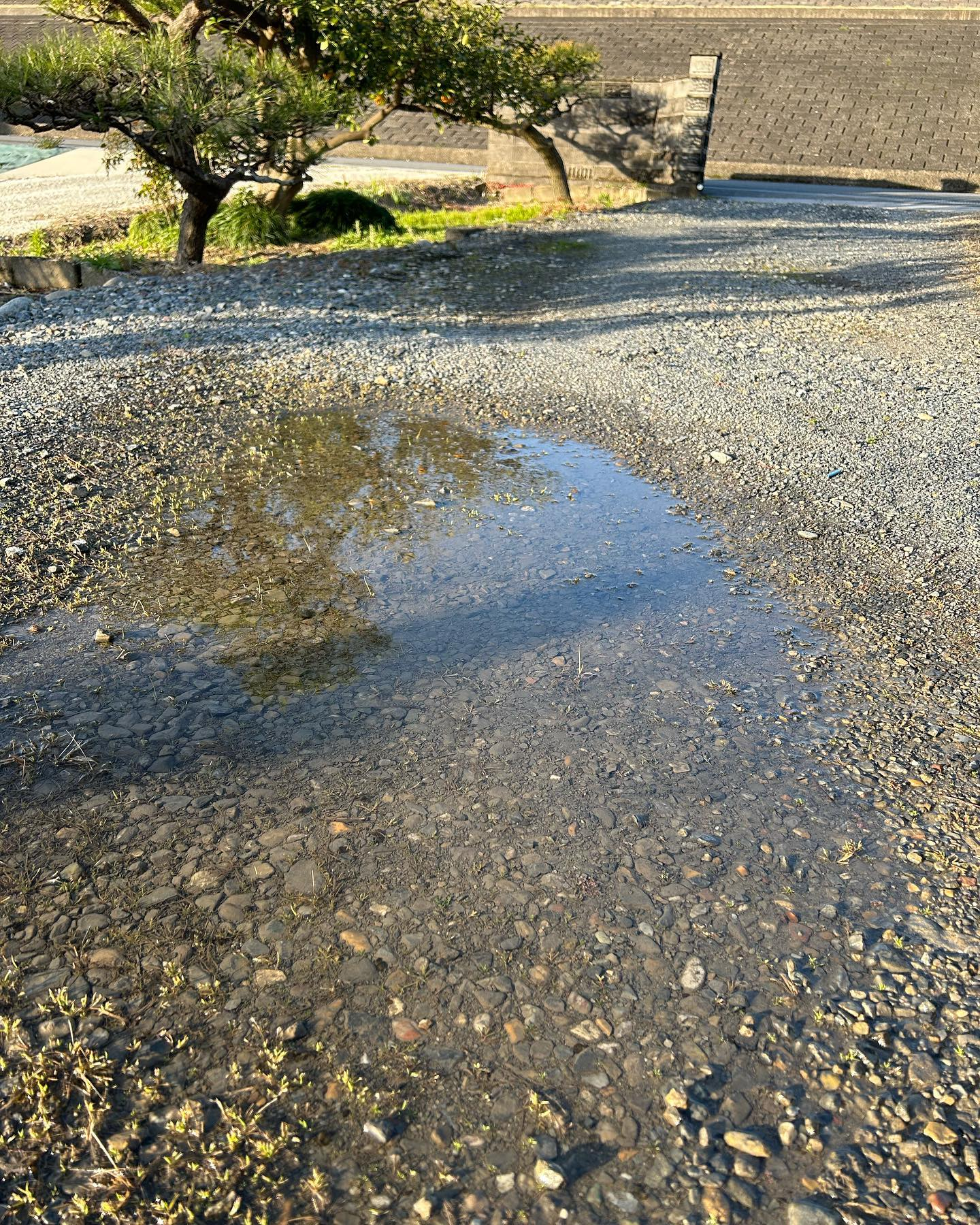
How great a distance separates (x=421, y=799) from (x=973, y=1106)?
158 cm

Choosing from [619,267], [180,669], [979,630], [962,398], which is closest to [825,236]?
[619,267]

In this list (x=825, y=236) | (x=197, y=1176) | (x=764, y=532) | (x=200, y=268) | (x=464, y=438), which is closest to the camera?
(x=197, y=1176)

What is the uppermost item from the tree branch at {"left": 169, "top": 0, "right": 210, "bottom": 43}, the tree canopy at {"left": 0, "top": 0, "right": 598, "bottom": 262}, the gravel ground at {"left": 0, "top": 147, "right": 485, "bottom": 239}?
the tree branch at {"left": 169, "top": 0, "right": 210, "bottom": 43}

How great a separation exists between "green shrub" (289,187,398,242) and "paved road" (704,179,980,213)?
645cm

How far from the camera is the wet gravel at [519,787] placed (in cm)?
214

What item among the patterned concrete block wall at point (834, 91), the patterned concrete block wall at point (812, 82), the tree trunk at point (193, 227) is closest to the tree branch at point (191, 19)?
the tree trunk at point (193, 227)

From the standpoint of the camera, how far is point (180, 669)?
3729mm

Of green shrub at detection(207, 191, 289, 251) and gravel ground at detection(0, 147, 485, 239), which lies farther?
gravel ground at detection(0, 147, 485, 239)

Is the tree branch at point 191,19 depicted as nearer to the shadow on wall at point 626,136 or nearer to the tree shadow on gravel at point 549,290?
the tree shadow on gravel at point 549,290

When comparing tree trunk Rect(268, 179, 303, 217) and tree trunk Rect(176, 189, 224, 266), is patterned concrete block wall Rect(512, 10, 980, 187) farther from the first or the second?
A: tree trunk Rect(176, 189, 224, 266)

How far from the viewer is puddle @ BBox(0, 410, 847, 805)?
338 cm

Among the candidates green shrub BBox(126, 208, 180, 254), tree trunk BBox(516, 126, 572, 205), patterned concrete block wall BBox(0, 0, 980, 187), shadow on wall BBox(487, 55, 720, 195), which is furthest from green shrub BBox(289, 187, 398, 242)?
patterned concrete block wall BBox(0, 0, 980, 187)

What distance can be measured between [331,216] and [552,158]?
15.1 ft

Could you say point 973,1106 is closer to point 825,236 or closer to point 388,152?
point 825,236
